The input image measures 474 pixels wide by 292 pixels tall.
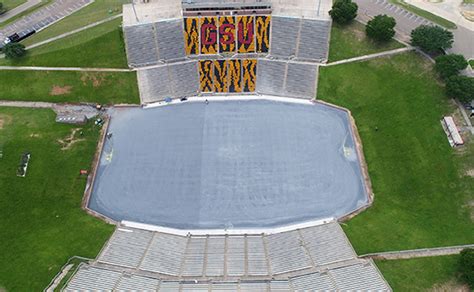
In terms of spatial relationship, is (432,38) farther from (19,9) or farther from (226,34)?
(19,9)

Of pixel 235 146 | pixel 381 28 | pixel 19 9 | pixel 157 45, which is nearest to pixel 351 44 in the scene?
pixel 381 28

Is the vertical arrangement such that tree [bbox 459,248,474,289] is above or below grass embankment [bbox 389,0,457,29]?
below

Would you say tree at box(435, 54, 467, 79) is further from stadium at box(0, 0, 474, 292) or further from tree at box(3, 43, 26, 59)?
tree at box(3, 43, 26, 59)

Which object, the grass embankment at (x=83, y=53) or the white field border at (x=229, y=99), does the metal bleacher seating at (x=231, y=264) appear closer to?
the white field border at (x=229, y=99)

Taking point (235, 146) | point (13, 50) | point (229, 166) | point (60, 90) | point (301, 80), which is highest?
point (13, 50)

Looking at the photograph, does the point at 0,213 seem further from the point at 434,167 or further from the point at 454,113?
the point at 454,113

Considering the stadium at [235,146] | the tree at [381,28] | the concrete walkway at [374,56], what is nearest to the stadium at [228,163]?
the stadium at [235,146]

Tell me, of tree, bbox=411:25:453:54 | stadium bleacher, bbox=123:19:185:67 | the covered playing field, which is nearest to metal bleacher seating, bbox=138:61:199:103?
stadium bleacher, bbox=123:19:185:67
